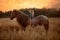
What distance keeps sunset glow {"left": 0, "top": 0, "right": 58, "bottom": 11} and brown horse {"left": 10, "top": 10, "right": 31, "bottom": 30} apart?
0.30 feet

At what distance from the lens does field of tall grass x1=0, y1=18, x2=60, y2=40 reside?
8.08 ft

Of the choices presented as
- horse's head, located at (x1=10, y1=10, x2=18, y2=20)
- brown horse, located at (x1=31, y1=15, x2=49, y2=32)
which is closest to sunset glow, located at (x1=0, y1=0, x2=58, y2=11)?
horse's head, located at (x1=10, y1=10, x2=18, y2=20)

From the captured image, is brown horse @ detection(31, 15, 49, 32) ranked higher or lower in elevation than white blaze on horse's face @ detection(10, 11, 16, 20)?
lower

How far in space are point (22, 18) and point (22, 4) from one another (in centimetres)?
21

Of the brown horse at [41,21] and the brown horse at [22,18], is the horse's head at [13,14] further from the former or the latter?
the brown horse at [41,21]

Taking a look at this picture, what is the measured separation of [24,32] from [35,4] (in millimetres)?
455

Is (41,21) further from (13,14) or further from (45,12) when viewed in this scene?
(13,14)

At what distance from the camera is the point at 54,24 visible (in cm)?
246

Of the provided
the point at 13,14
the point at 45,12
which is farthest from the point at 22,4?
the point at 45,12

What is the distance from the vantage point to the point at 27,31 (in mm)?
2514

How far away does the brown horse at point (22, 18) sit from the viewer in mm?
2516

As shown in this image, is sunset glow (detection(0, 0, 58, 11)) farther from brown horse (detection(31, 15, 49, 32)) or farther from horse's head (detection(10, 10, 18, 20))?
brown horse (detection(31, 15, 49, 32))

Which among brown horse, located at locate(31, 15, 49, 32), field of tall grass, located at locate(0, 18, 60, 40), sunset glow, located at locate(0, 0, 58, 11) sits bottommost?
field of tall grass, located at locate(0, 18, 60, 40)

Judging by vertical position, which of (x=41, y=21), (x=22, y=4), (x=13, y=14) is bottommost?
(x=41, y=21)
